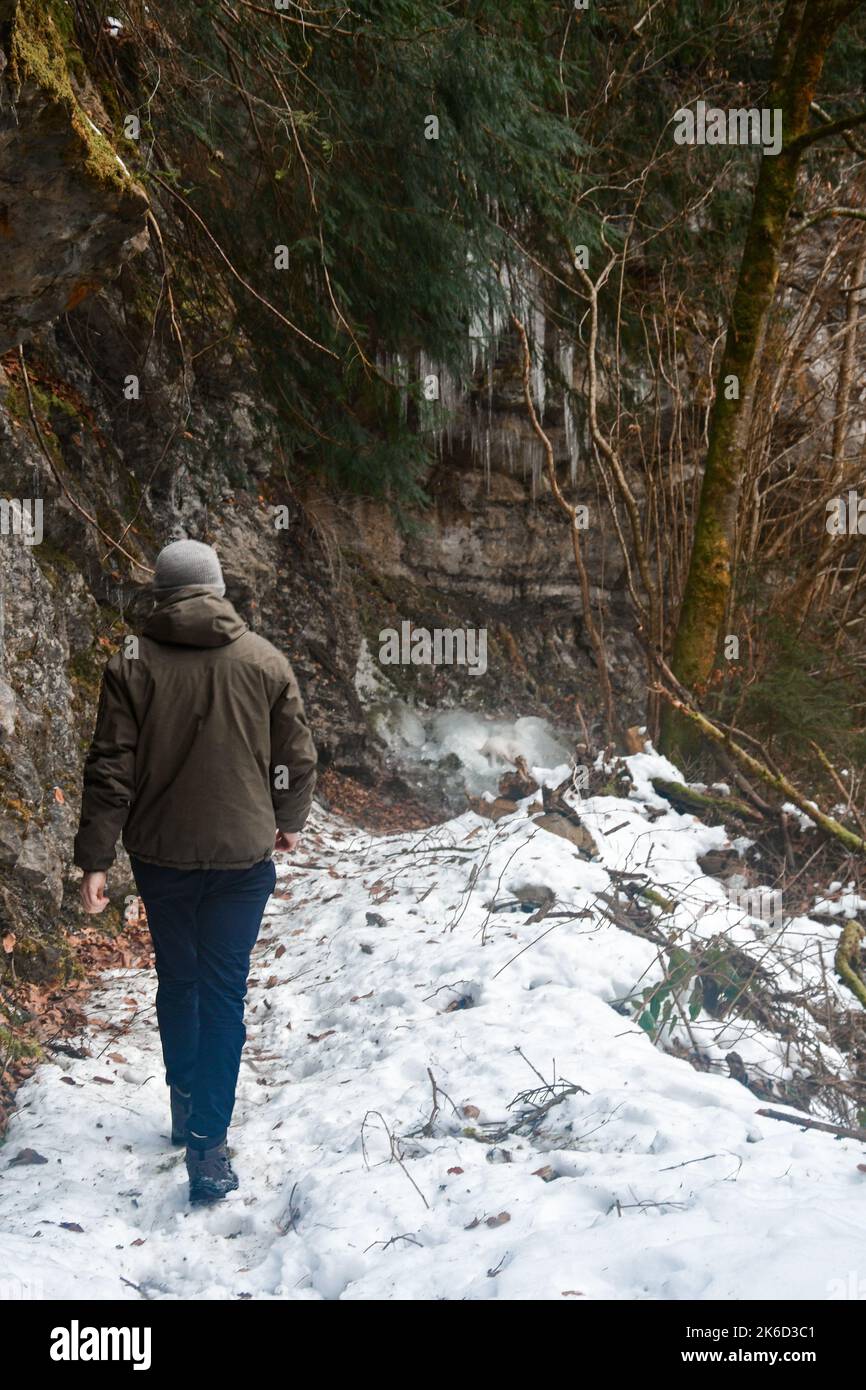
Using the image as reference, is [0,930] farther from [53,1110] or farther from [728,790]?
[728,790]

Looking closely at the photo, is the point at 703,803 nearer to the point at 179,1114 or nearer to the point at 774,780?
the point at 774,780

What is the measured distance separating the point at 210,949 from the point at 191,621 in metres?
1.00

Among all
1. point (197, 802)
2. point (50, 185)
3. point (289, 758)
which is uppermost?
point (50, 185)

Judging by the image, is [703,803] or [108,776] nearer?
[108,776]

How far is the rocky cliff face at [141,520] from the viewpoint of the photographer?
353 cm

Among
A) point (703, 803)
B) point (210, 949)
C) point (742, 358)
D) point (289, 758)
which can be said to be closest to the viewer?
point (210, 949)

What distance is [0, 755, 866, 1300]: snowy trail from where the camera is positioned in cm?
235

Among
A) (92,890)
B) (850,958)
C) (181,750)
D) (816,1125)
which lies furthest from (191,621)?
(850,958)

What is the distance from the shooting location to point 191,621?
2967 millimetres

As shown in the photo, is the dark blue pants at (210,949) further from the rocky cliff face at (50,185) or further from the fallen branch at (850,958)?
the fallen branch at (850,958)

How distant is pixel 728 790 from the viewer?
20.3 ft

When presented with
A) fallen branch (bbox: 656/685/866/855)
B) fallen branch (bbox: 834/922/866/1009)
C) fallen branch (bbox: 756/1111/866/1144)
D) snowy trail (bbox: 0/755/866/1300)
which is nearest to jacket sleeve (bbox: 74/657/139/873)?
snowy trail (bbox: 0/755/866/1300)

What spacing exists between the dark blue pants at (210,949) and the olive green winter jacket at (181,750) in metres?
0.09
